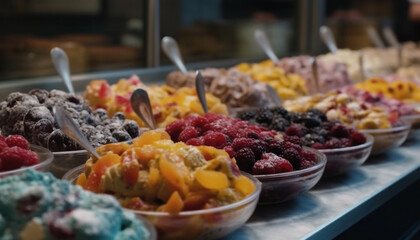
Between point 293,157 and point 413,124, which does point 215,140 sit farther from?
point 413,124

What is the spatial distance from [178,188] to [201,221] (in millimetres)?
71

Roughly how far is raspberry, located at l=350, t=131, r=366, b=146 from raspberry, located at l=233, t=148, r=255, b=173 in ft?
1.45

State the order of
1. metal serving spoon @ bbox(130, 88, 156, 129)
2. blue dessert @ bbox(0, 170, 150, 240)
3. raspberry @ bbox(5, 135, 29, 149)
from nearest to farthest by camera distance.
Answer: blue dessert @ bbox(0, 170, 150, 240) < raspberry @ bbox(5, 135, 29, 149) < metal serving spoon @ bbox(130, 88, 156, 129)

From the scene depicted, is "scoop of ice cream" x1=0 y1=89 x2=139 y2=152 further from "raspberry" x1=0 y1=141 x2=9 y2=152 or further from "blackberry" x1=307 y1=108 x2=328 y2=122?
"blackberry" x1=307 y1=108 x2=328 y2=122

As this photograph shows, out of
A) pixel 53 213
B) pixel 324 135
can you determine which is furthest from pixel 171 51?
pixel 53 213

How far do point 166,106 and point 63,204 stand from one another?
964 millimetres

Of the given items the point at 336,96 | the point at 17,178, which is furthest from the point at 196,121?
the point at 336,96

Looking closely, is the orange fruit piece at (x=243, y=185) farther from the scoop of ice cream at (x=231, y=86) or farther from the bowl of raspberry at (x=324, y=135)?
the scoop of ice cream at (x=231, y=86)

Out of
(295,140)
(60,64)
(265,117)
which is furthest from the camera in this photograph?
(60,64)

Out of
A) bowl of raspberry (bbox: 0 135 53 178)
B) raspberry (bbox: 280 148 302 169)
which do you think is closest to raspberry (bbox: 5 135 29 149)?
bowl of raspberry (bbox: 0 135 53 178)

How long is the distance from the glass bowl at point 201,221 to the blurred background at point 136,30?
161cm

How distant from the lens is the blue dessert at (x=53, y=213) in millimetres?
789

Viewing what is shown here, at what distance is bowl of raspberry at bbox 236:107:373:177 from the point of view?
59.9 inches

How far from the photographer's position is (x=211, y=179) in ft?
3.41
